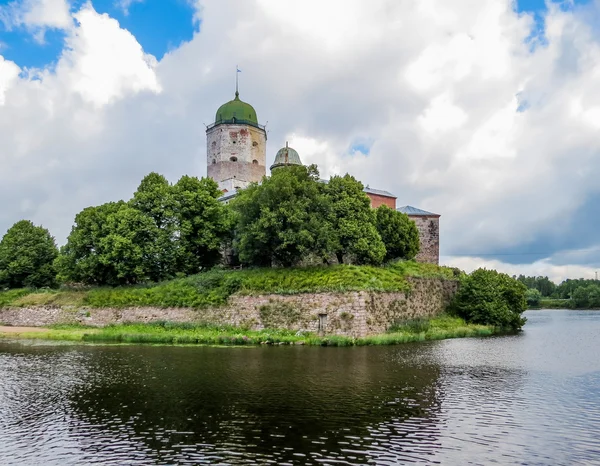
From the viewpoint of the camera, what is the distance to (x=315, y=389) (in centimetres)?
1554

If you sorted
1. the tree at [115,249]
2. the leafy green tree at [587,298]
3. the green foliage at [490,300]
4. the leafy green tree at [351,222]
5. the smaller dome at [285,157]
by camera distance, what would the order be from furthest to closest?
the leafy green tree at [587,298] → the smaller dome at [285,157] → the green foliage at [490,300] → the tree at [115,249] → the leafy green tree at [351,222]

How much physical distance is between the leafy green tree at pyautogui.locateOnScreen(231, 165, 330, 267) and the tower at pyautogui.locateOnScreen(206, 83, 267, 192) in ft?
67.1

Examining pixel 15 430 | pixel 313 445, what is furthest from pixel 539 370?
pixel 15 430

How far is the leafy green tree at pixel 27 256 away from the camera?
44.3 metres

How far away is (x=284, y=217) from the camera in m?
32.1

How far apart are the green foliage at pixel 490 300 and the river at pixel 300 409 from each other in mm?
13338

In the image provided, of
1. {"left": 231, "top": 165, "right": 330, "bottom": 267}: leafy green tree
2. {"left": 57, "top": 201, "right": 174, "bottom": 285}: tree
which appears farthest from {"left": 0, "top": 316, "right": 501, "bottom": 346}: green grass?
{"left": 231, "top": 165, "right": 330, "bottom": 267}: leafy green tree

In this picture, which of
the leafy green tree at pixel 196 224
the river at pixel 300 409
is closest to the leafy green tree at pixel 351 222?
the leafy green tree at pixel 196 224

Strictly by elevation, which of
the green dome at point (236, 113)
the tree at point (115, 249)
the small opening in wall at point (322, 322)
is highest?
the green dome at point (236, 113)

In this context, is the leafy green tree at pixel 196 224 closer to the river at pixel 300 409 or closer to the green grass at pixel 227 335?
the green grass at pixel 227 335

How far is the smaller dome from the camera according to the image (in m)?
52.2

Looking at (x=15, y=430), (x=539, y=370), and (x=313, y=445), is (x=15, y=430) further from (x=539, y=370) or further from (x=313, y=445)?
(x=539, y=370)

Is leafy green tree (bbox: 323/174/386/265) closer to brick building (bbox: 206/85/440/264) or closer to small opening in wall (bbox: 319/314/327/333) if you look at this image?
small opening in wall (bbox: 319/314/327/333)

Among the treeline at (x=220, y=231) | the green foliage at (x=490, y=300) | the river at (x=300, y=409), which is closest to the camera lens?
the river at (x=300, y=409)
